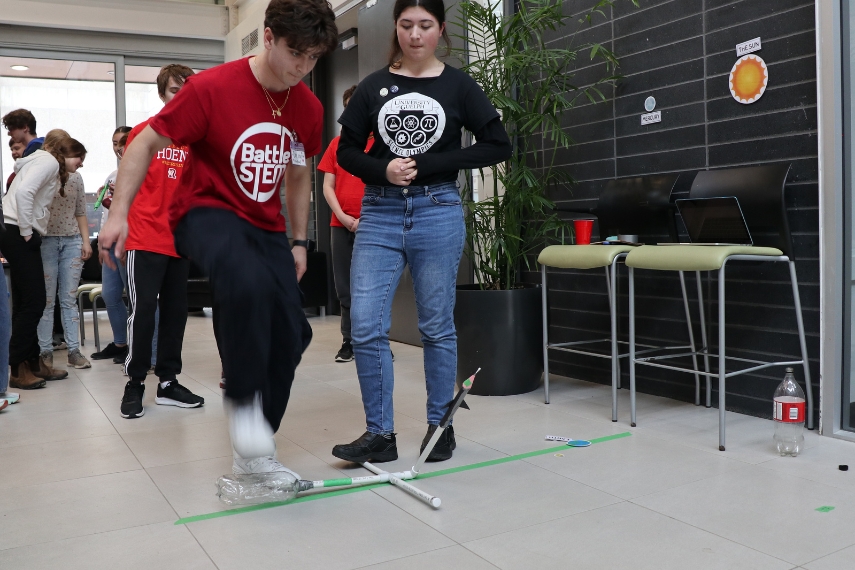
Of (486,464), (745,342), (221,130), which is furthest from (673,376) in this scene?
(221,130)

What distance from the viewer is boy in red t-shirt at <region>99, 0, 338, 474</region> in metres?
1.79

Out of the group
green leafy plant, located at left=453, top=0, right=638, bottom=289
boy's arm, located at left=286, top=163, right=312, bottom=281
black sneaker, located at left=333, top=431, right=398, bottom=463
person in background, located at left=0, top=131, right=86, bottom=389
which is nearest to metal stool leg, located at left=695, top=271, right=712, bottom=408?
green leafy plant, located at left=453, top=0, right=638, bottom=289

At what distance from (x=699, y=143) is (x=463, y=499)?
1755 millimetres

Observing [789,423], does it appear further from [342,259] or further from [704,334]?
[342,259]

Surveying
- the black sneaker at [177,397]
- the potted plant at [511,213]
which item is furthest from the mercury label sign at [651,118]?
the black sneaker at [177,397]

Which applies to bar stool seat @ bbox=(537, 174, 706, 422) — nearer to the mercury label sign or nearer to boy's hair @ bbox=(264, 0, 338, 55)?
the mercury label sign

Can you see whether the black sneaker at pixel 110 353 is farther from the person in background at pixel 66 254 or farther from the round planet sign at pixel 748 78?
the round planet sign at pixel 748 78

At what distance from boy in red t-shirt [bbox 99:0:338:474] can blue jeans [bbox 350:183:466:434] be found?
10.9 inches

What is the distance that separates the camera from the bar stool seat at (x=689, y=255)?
2.37 meters

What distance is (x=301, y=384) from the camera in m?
3.59

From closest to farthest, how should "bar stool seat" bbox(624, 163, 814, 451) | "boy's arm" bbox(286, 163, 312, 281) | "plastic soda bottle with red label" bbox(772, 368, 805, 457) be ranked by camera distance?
"boy's arm" bbox(286, 163, 312, 281), "plastic soda bottle with red label" bbox(772, 368, 805, 457), "bar stool seat" bbox(624, 163, 814, 451)

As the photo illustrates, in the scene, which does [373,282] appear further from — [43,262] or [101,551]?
[43,262]

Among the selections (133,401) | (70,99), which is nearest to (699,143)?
(133,401)

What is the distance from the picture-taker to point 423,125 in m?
2.23
